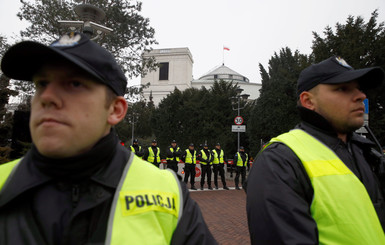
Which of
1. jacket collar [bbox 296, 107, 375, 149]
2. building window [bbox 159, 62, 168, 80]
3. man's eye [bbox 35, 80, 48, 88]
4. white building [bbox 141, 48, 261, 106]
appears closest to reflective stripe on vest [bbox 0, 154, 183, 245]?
man's eye [bbox 35, 80, 48, 88]

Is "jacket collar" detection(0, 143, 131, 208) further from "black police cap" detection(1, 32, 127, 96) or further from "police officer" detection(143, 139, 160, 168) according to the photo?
"police officer" detection(143, 139, 160, 168)

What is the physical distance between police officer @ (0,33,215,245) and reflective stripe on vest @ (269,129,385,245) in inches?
28.6

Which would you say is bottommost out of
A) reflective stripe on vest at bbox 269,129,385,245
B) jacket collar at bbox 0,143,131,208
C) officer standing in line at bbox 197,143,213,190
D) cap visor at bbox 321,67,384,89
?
officer standing in line at bbox 197,143,213,190

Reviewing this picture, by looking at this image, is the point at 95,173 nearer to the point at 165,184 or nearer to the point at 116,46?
the point at 165,184

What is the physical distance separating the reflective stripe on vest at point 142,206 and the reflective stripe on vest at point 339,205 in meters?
0.88

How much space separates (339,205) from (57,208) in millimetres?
1572

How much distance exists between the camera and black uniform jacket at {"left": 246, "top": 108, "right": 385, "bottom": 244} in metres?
1.54

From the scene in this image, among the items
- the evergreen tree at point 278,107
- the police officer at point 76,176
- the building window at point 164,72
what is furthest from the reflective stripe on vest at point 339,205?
the building window at point 164,72

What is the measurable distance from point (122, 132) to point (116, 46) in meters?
27.8

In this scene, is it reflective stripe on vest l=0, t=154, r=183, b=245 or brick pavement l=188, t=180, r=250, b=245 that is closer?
reflective stripe on vest l=0, t=154, r=183, b=245

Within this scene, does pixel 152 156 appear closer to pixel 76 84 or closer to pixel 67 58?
pixel 76 84

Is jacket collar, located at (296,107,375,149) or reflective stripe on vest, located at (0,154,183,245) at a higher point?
jacket collar, located at (296,107,375,149)

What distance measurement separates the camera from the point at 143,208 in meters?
1.30

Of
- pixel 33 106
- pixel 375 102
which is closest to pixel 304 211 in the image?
pixel 33 106
